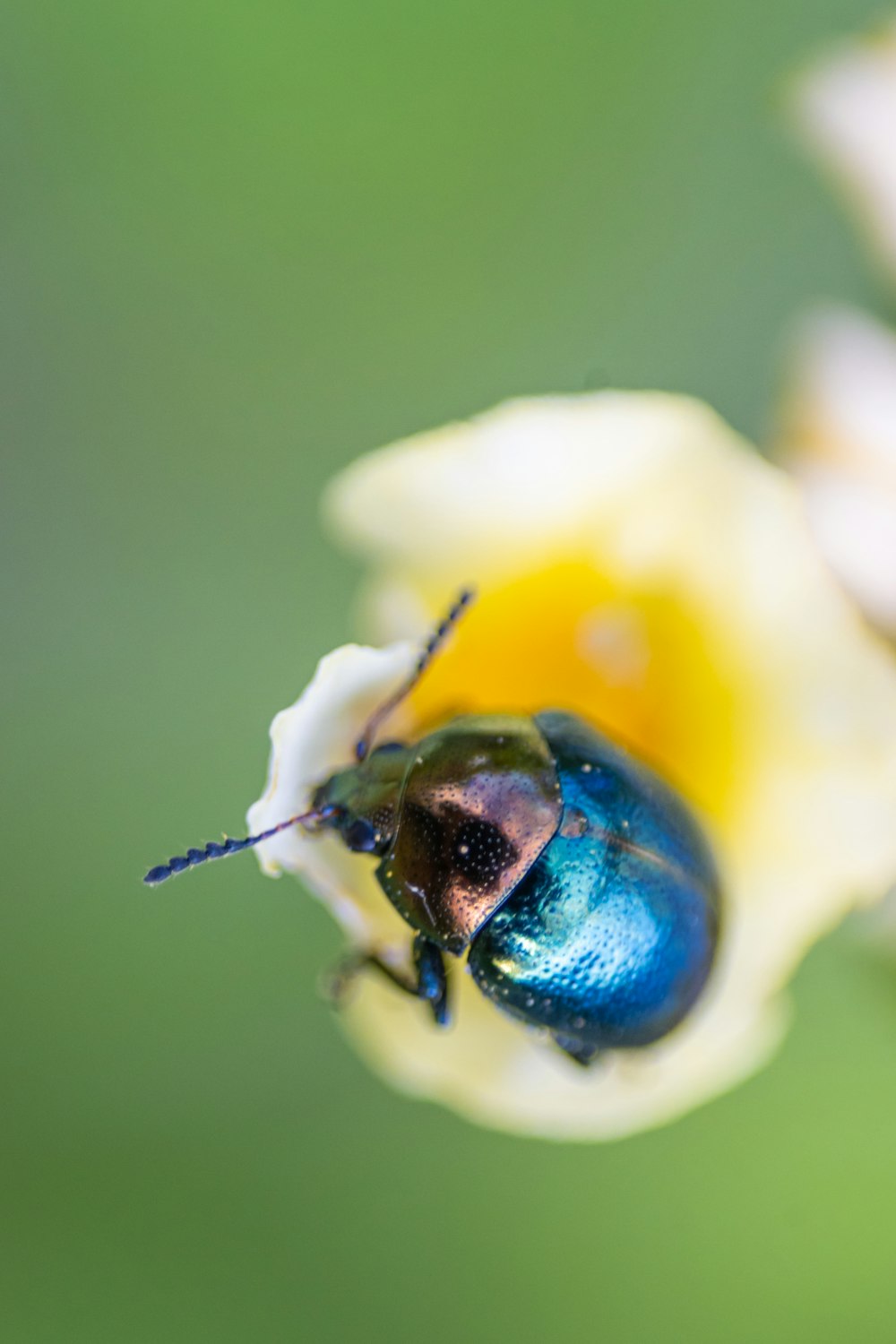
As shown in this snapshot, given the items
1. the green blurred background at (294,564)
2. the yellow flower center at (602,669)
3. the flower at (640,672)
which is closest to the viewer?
the flower at (640,672)

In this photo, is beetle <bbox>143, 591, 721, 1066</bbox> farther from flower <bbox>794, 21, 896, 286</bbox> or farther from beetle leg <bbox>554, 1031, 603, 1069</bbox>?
flower <bbox>794, 21, 896, 286</bbox>

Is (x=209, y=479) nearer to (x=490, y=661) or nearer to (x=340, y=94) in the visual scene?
(x=340, y=94)

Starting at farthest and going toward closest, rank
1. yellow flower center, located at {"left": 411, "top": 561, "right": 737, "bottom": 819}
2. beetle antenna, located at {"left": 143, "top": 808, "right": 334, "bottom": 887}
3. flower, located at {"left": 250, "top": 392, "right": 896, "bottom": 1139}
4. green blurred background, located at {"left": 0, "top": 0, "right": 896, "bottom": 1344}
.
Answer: green blurred background, located at {"left": 0, "top": 0, "right": 896, "bottom": 1344} < yellow flower center, located at {"left": 411, "top": 561, "right": 737, "bottom": 819} < flower, located at {"left": 250, "top": 392, "right": 896, "bottom": 1139} < beetle antenna, located at {"left": 143, "top": 808, "right": 334, "bottom": 887}

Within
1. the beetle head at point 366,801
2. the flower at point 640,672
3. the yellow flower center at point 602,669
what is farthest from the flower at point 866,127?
the beetle head at point 366,801

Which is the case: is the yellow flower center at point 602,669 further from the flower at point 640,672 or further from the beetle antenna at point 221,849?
the beetle antenna at point 221,849

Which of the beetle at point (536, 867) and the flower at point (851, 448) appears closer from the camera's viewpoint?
the beetle at point (536, 867)

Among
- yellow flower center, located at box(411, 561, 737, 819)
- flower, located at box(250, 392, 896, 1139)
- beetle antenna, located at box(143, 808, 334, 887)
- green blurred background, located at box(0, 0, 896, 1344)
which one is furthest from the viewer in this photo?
green blurred background, located at box(0, 0, 896, 1344)

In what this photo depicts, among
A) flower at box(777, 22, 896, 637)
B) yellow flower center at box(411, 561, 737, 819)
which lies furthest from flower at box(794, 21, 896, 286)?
yellow flower center at box(411, 561, 737, 819)
